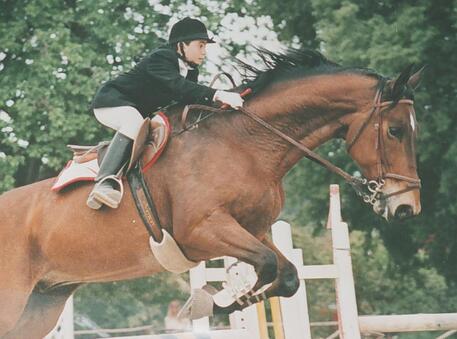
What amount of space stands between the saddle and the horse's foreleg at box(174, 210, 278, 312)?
61 centimetres

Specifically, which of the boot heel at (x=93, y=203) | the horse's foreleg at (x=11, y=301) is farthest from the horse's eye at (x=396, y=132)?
the horse's foreleg at (x=11, y=301)

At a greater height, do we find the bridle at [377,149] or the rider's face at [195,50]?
the rider's face at [195,50]

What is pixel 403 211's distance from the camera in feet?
17.5

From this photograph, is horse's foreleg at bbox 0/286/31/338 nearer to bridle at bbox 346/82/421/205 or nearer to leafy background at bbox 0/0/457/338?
bridle at bbox 346/82/421/205

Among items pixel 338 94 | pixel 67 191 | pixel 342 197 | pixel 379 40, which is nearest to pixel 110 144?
pixel 67 191

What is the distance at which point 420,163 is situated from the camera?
15.1 meters

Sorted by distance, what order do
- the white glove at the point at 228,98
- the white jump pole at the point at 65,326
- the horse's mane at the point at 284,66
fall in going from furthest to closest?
the white jump pole at the point at 65,326
the horse's mane at the point at 284,66
the white glove at the point at 228,98

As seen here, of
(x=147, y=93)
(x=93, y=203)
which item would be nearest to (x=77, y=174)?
(x=93, y=203)

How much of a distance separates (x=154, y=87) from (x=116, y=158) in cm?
56

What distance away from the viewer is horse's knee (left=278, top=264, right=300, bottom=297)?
5.63 metres

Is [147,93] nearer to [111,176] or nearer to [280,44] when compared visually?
[111,176]

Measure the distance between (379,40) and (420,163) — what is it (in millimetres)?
2462

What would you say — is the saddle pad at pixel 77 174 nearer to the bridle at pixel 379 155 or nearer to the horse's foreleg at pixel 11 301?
the horse's foreleg at pixel 11 301

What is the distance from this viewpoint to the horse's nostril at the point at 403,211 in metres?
5.33
